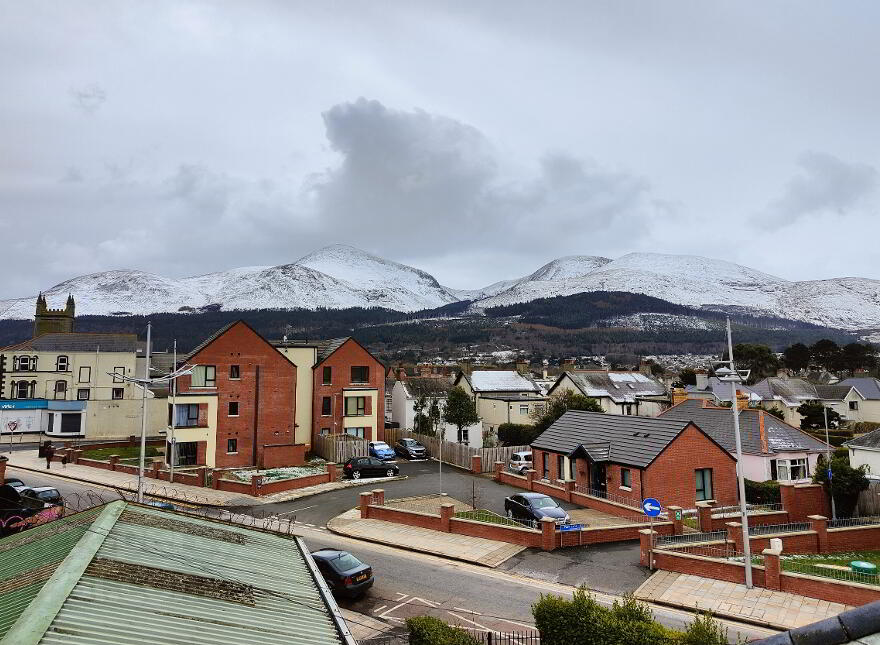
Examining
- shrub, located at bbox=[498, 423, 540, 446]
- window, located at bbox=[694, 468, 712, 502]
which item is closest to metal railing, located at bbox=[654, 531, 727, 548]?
window, located at bbox=[694, 468, 712, 502]

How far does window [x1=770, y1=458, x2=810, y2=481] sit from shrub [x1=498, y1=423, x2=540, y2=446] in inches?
726

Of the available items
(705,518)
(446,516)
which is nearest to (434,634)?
(446,516)

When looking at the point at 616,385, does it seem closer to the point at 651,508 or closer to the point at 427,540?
the point at 427,540

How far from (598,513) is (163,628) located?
2608cm

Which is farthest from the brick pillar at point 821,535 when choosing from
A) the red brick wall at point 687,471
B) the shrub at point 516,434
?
the shrub at point 516,434

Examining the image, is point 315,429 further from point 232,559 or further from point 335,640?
point 335,640

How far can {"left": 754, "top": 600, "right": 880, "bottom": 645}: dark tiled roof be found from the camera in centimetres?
418

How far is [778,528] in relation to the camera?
83.1 feet

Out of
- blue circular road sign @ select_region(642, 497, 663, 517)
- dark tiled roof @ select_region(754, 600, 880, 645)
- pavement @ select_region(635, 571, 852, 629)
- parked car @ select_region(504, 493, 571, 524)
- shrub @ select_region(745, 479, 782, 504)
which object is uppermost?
dark tiled roof @ select_region(754, 600, 880, 645)

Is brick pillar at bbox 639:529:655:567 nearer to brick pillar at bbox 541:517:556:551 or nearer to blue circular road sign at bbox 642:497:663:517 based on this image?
blue circular road sign at bbox 642:497:663:517

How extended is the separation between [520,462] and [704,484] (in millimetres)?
13866

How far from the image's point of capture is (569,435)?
37156 mm

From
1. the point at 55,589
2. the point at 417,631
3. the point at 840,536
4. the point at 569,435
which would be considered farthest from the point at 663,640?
the point at 569,435

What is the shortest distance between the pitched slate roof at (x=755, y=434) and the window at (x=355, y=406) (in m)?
24.5
